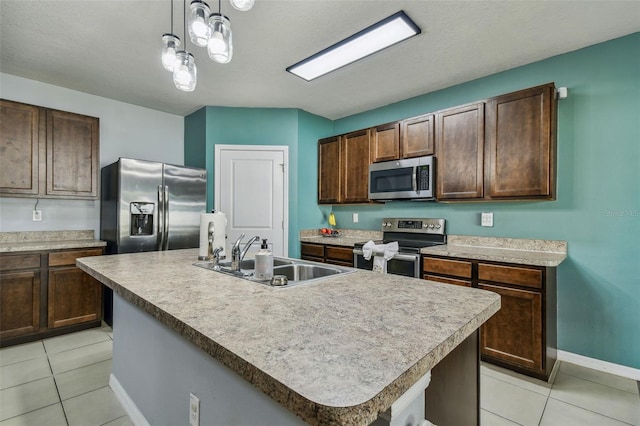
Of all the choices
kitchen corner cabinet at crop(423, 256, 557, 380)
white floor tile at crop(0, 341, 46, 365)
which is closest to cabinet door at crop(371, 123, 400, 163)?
kitchen corner cabinet at crop(423, 256, 557, 380)

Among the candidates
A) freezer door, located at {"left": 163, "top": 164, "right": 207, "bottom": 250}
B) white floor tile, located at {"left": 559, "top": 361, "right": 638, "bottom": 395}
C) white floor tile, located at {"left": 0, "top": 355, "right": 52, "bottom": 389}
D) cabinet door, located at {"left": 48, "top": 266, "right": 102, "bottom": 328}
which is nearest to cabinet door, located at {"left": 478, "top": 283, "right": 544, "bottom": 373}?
white floor tile, located at {"left": 559, "top": 361, "right": 638, "bottom": 395}

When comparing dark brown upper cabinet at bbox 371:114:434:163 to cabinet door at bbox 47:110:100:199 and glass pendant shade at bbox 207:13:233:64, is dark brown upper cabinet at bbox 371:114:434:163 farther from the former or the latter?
cabinet door at bbox 47:110:100:199

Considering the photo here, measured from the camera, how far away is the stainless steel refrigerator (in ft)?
10.1

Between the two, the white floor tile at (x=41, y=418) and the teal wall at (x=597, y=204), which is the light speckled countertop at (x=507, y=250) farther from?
the white floor tile at (x=41, y=418)

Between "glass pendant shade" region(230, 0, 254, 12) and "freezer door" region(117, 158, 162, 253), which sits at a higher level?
"glass pendant shade" region(230, 0, 254, 12)

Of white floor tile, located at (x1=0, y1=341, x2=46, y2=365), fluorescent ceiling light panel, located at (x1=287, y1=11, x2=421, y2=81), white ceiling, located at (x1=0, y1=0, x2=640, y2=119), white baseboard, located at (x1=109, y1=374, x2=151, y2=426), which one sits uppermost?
white ceiling, located at (x1=0, y1=0, x2=640, y2=119)

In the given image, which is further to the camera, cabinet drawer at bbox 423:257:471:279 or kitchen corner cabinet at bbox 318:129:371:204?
kitchen corner cabinet at bbox 318:129:371:204

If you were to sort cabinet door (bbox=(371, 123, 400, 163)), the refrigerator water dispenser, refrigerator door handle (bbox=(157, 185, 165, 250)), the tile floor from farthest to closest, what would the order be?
cabinet door (bbox=(371, 123, 400, 163))
refrigerator door handle (bbox=(157, 185, 165, 250))
the refrigerator water dispenser
the tile floor

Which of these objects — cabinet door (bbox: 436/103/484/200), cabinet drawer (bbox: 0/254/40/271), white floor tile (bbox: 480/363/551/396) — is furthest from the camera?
cabinet door (bbox: 436/103/484/200)

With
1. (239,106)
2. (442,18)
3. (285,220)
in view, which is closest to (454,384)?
(442,18)

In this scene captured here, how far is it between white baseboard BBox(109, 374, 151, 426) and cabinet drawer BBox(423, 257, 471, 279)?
2.27m

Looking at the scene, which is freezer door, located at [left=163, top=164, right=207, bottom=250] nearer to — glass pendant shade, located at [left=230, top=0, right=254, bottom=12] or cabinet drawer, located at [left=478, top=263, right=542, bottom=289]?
glass pendant shade, located at [left=230, top=0, right=254, bottom=12]

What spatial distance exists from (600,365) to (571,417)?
86 centimetres

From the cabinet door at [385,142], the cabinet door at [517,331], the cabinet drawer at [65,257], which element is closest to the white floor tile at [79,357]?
the cabinet drawer at [65,257]
